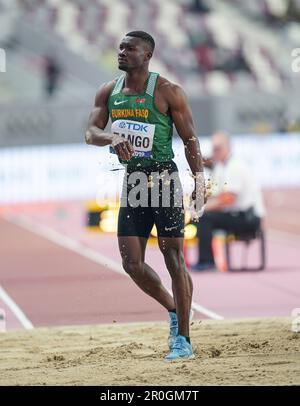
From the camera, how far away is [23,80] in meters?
28.5

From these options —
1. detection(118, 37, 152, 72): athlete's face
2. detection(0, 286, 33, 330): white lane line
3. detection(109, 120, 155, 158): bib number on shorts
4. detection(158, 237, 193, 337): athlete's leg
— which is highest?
detection(118, 37, 152, 72): athlete's face

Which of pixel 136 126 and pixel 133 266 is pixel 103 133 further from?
pixel 133 266

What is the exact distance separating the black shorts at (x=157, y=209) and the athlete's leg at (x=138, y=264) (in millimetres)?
55

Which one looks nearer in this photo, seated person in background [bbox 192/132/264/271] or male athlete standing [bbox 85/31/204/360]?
male athlete standing [bbox 85/31/204/360]

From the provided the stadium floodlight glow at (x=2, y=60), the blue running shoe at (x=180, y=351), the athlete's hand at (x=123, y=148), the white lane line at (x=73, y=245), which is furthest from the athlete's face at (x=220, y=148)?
the stadium floodlight glow at (x=2, y=60)

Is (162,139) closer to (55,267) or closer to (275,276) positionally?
(275,276)

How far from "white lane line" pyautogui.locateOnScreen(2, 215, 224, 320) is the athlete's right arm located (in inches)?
119

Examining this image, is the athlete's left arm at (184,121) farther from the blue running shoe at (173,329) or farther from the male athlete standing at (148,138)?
the blue running shoe at (173,329)

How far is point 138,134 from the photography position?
802cm

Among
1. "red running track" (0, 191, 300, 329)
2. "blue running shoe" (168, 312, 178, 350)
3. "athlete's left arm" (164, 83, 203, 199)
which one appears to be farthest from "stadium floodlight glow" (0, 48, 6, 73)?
"athlete's left arm" (164, 83, 203, 199)

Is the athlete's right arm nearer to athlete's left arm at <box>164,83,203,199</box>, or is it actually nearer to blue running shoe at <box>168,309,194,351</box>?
athlete's left arm at <box>164,83,203,199</box>

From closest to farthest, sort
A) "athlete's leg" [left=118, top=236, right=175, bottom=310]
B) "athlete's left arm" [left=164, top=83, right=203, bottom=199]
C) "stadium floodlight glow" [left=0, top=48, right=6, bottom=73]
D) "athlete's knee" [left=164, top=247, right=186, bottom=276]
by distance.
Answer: "athlete's left arm" [left=164, top=83, right=203, bottom=199] → "athlete's knee" [left=164, top=247, right=186, bottom=276] → "athlete's leg" [left=118, top=236, right=175, bottom=310] → "stadium floodlight glow" [left=0, top=48, right=6, bottom=73]

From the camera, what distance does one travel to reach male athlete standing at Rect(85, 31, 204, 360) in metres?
8.00
